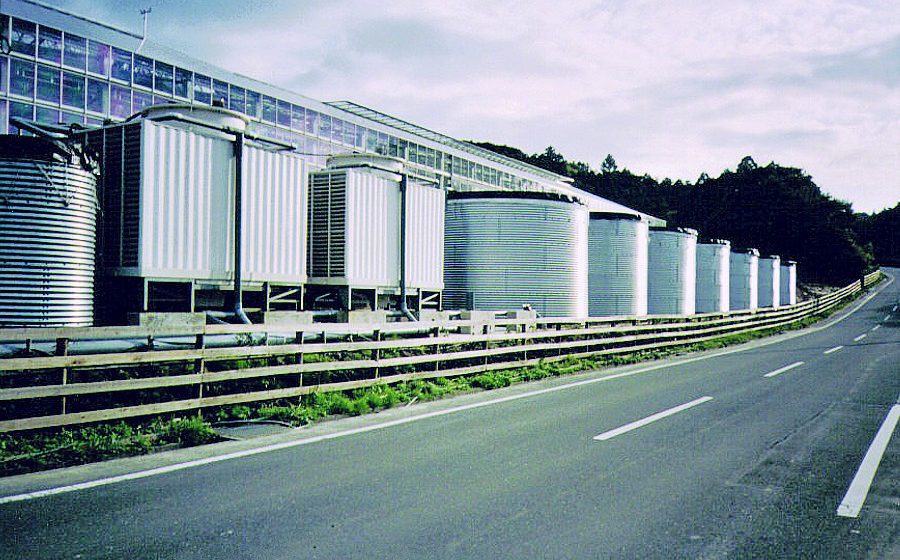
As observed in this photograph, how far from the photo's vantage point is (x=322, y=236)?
16828mm

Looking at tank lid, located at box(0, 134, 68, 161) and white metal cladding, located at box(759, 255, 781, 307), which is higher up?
tank lid, located at box(0, 134, 68, 161)

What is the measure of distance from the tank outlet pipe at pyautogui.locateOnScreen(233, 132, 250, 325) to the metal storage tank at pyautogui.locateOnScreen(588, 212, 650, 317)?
15060 mm

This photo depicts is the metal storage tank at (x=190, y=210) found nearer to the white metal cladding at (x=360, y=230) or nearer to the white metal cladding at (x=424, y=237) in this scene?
the white metal cladding at (x=360, y=230)

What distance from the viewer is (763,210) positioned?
92.0 m

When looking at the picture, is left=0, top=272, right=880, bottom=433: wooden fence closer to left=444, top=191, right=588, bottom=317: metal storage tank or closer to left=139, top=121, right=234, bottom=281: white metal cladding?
left=139, top=121, right=234, bottom=281: white metal cladding

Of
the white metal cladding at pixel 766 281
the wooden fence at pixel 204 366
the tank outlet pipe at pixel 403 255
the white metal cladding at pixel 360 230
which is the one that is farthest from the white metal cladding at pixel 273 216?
the white metal cladding at pixel 766 281

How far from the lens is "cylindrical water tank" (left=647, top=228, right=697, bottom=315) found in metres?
29.9

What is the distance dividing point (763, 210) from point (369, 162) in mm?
87474

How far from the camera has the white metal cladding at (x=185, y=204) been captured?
1209 cm

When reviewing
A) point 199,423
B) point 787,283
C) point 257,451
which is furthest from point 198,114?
point 787,283

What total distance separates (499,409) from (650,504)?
4540 millimetres

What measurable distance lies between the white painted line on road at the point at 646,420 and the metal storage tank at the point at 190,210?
28.5 ft

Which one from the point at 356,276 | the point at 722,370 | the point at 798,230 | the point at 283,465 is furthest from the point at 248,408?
the point at 798,230

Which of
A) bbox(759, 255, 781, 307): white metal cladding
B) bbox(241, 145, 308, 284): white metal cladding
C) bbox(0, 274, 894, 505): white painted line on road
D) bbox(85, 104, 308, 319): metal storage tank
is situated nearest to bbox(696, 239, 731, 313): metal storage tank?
bbox(759, 255, 781, 307): white metal cladding
